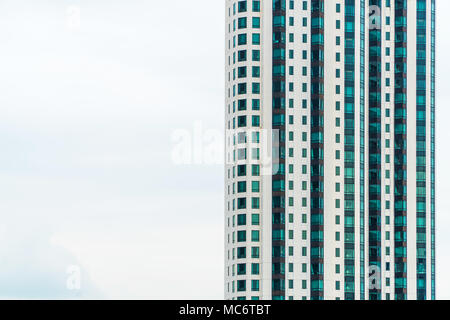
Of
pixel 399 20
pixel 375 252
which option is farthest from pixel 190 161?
pixel 399 20

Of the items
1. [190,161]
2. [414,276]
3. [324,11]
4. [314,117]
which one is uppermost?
[324,11]

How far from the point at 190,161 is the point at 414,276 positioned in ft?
185

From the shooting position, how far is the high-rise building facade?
14150 cm

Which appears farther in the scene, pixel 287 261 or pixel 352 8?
pixel 352 8

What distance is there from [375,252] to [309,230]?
12.0 meters

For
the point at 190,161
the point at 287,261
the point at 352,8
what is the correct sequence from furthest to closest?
the point at 352,8
the point at 287,261
the point at 190,161

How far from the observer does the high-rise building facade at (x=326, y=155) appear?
142 metres

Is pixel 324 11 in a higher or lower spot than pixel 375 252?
higher

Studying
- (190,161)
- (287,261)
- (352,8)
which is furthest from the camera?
(352,8)

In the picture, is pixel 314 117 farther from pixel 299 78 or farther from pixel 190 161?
pixel 190 161

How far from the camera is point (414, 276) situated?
147500 mm

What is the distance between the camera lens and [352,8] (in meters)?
151

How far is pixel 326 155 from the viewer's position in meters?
A: 145

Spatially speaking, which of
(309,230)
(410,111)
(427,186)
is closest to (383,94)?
(410,111)
